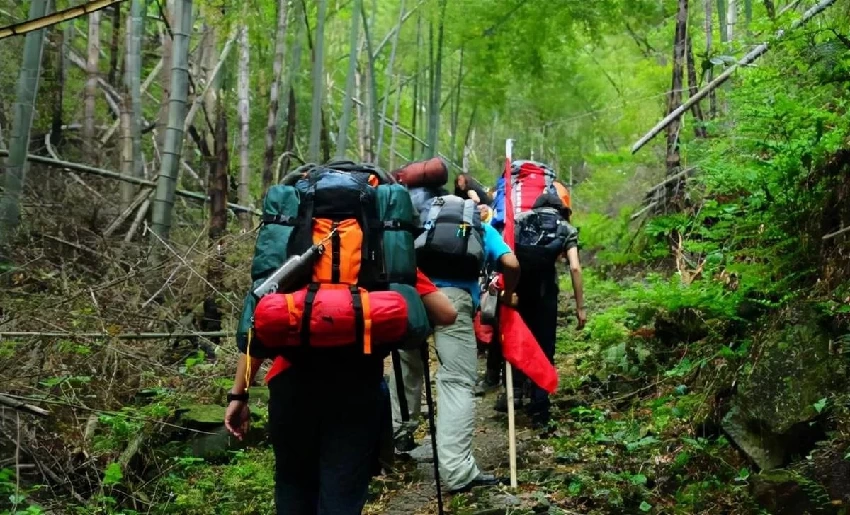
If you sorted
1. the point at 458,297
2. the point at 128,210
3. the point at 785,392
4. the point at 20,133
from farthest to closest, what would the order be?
1. the point at 128,210
2. the point at 20,133
3. the point at 458,297
4. the point at 785,392

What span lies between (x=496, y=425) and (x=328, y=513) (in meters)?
3.41

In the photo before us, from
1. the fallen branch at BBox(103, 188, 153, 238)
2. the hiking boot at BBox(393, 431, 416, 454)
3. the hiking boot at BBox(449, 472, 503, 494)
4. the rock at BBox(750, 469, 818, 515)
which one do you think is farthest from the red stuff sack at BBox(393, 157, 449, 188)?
the fallen branch at BBox(103, 188, 153, 238)

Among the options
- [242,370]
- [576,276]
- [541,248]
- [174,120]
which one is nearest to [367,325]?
[242,370]

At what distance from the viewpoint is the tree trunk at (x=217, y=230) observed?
269 inches

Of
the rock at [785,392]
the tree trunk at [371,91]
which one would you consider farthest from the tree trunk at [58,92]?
the rock at [785,392]

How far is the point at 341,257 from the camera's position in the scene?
2613 millimetres

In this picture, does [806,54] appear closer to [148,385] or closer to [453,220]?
[453,220]

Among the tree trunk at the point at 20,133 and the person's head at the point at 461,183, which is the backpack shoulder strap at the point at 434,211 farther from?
the tree trunk at the point at 20,133

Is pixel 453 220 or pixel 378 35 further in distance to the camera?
pixel 378 35

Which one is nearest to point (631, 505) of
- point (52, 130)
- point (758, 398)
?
point (758, 398)

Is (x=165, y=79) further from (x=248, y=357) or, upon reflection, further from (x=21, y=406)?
(x=248, y=357)

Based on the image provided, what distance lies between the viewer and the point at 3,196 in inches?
261

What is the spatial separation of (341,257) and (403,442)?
8.84ft

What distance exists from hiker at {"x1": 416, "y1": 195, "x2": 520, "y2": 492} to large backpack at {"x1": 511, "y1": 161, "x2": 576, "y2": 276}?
1.13 meters
